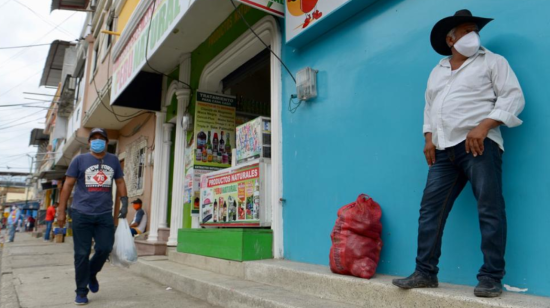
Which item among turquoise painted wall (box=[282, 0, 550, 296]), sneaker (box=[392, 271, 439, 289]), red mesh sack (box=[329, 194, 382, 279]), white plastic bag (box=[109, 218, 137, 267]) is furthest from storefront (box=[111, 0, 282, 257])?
sneaker (box=[392, 271, 439, 289])

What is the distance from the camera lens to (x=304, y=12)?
4031 millimetres

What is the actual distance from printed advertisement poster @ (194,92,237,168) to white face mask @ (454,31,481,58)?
4.56m

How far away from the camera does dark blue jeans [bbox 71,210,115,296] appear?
3.84 m

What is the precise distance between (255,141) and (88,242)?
7.13 ft

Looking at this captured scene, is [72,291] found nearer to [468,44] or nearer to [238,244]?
[238,244]

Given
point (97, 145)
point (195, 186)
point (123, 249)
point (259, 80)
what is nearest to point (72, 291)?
point (123, 249)

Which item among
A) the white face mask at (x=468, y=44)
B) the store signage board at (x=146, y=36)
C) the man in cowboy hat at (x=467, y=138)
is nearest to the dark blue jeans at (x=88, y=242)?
the store signage board at (x=146, y=36)

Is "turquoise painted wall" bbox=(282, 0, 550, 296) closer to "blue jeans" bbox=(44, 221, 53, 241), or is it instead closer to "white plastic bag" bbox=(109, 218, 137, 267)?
"white plastic bag" bbox=(109, 218, 137, 267)

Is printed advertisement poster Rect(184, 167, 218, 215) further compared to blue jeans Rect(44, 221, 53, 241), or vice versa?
blue jeans Rect(44, 221, 53, 241)

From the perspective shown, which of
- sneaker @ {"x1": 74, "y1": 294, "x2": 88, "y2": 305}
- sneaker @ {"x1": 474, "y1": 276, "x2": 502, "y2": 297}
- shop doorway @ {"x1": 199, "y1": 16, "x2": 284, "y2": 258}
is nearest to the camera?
sneaker @ {"x1": 474, "y1": 276, "x2": 502, "y2": 297}

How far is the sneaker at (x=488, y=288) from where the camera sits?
6.74ft

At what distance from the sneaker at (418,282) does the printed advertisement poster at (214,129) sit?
14.6 ft

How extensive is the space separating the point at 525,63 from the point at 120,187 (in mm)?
4010

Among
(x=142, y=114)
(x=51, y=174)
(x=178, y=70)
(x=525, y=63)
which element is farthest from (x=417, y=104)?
(x=51, y=174)
